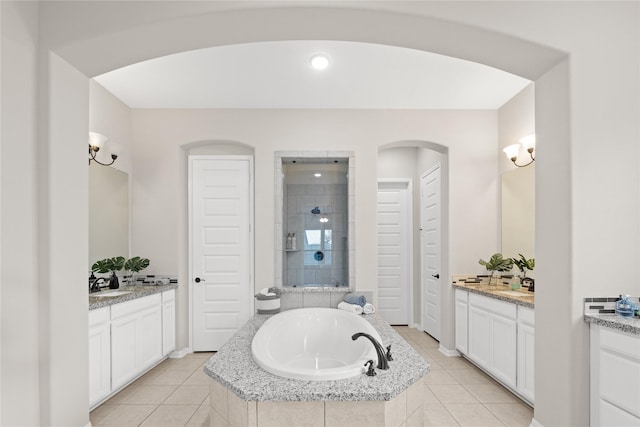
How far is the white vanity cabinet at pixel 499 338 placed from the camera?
263 cm

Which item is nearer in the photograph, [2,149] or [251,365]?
[2,149]

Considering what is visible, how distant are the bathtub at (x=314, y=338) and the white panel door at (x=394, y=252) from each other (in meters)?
1.88

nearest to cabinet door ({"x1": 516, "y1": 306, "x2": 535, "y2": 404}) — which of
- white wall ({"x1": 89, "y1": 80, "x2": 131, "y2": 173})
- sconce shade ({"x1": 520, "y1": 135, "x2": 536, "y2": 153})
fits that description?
sconce shade ({"x1": 520, "y1": 135, "x2": 536, "y2": 153})

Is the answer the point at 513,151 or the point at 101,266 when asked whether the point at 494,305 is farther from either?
the point at 101,266

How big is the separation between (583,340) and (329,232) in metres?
2.52

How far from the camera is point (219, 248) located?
402 centimetres

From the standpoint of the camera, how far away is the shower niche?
3.87m

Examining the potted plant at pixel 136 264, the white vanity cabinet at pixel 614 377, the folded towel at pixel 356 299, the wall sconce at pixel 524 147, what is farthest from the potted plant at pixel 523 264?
the potted plant at pixel 136 264

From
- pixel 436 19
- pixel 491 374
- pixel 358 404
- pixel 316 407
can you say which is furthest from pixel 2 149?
pixel 491 374

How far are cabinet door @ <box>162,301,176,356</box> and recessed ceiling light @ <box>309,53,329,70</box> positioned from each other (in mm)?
2818

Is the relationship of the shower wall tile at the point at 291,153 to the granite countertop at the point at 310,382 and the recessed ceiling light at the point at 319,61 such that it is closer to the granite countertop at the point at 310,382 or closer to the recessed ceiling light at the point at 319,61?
the recessed ceiling light at the point at 319,61

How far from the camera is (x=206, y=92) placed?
3461 mm

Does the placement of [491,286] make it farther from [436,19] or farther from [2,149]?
[2,149]

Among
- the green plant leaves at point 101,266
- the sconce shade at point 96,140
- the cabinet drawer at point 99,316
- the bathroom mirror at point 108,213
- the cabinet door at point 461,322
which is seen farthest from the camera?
the cabinet door at point 461,322
